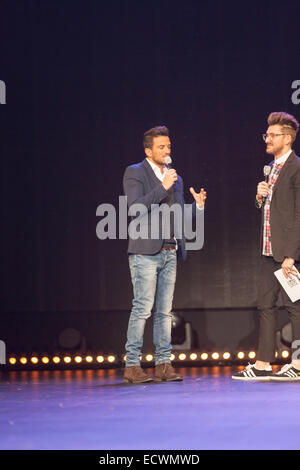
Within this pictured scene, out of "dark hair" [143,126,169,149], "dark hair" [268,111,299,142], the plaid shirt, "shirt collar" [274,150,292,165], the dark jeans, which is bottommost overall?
the dark jeans

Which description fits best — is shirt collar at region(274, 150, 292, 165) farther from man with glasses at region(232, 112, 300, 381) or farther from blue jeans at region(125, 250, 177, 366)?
blue jeans at region(125, 250, 177, 366)

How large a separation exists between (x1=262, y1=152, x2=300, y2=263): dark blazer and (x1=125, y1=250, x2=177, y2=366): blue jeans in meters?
0.54

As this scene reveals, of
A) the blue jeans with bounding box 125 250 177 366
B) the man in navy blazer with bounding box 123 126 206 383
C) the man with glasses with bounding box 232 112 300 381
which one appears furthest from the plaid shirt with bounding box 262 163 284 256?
the blue jeans with bounding box 125 250 177 366

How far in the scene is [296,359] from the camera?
12.6ft

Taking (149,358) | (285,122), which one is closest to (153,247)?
(285,122)

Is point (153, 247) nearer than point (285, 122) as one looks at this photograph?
Yes

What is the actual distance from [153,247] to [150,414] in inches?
48.2

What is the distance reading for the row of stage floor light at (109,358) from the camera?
191 inches

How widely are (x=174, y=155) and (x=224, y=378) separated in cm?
178

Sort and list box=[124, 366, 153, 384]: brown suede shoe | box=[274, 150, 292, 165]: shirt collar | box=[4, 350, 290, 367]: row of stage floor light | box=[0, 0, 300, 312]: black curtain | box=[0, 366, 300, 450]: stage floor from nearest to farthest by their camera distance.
→ 1. box=[0, 366, 300, 450]: stage floor
2. box=[124, 366, 153, 384]: brown suede shoe
3. box=[274, 150, 292, 165]: shirt collar
4. box=[4, 350, 290, 367]: row of stage floor light
5. box=[0, 0, 300, 312]: black curtain

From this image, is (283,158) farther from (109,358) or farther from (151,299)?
(109,358)

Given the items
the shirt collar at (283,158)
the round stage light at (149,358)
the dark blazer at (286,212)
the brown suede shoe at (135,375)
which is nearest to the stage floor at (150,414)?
the brown suede shoe at (135,375)

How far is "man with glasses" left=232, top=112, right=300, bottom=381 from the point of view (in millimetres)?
3727

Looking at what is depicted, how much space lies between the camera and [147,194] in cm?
367
